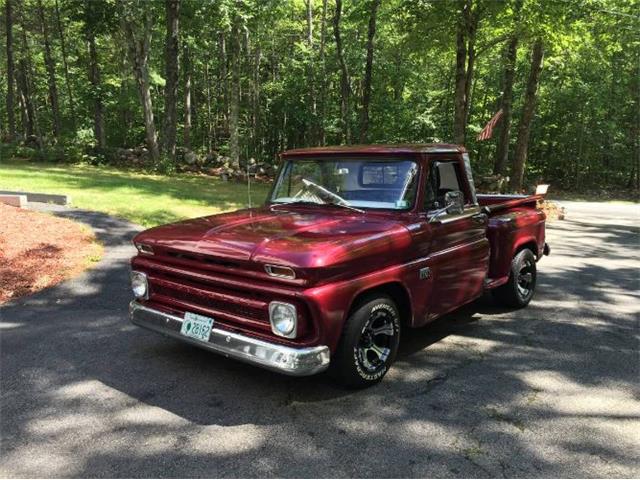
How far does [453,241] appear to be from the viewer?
4.70 m

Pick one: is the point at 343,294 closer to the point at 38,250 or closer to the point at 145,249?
the point at 145,249

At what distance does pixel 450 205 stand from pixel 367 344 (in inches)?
57.9

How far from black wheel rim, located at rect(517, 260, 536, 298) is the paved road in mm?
444

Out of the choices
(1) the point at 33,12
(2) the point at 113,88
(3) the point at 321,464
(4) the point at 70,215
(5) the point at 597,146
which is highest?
(1) the point at 33,12

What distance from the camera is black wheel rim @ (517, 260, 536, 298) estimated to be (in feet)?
20.0

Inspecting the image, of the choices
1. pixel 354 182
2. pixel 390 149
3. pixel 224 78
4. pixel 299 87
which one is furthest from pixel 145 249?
pixel 224 78

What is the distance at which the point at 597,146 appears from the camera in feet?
93.7

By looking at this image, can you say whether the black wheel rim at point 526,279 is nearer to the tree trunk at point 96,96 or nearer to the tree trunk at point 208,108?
the tree trunk at point 96,96

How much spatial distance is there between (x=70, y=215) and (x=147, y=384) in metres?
6.98

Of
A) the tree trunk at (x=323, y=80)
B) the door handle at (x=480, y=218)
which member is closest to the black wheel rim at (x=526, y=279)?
the door handle at (x=480, y=218)

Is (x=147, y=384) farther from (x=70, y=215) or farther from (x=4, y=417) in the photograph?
(x=70, y=215)

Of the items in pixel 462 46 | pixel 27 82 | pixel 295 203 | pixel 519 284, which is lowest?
pixel 519 284

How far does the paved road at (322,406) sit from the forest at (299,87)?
13512 mm

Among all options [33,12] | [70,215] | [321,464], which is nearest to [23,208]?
[70,215]
